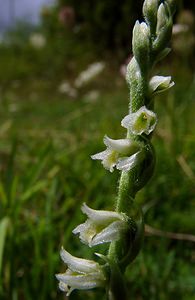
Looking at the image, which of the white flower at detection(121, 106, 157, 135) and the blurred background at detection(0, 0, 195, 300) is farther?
the blurred background at detection(0, 0, 195, 300)

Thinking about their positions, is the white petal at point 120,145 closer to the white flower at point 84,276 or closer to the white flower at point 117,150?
the white flower at point 117,150

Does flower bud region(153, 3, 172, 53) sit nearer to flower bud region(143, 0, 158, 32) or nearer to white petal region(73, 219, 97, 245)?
flower bud region(143, 0, 158, 32)

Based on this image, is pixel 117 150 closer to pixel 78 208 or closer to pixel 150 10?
pixel 150 10

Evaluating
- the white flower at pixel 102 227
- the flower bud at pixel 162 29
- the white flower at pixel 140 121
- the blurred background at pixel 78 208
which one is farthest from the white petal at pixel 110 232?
the blurred background at pixel 78 208

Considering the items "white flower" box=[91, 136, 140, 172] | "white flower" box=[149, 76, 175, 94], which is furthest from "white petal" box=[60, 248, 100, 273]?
"white flower" box=[149, 76, 175, 94]

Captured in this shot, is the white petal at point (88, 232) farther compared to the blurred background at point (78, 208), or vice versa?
the blurred background at point (78, 208)

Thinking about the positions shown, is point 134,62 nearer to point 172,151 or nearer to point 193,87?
point 172,151
